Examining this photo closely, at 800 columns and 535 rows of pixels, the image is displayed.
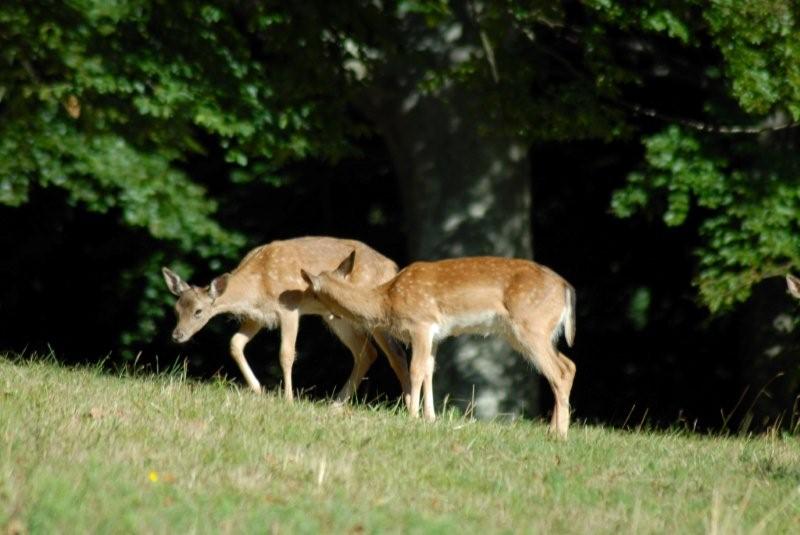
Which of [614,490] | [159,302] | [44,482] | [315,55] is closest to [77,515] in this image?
[44,482]

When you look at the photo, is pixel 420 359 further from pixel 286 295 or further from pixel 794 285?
pixel 794 285

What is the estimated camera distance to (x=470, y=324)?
12.5m

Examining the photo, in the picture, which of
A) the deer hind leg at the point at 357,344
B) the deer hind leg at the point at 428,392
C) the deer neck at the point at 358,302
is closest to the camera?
the deer hind leg at the point at 428,392

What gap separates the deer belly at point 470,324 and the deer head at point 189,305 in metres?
2.88

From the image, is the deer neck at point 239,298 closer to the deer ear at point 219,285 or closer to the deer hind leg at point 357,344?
the deer ear at point 219,285

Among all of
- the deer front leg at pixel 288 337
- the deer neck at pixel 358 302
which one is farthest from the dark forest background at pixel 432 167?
the deer neck at pixel 358 302

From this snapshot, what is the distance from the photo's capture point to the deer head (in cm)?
1502

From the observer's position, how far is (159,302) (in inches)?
725

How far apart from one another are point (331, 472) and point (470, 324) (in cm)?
437

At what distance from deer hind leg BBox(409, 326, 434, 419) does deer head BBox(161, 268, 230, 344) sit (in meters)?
2.80

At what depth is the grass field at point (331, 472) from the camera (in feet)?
23.0

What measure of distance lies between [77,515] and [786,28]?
824 cm

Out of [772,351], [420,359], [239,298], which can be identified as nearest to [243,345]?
[239,298]

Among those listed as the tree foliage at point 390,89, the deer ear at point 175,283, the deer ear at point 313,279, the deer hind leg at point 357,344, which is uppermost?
the tree foliage at point 390,89
